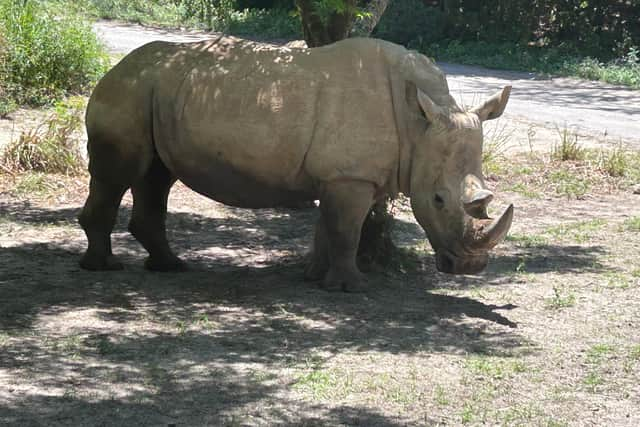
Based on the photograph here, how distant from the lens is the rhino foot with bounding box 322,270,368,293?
8.45 metres

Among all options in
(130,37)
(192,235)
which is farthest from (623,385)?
(130,37)

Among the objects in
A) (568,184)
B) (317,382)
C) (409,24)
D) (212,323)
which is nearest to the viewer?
(317,382)

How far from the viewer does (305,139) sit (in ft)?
27.1

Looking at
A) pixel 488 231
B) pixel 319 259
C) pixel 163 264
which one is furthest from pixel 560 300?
pixel 163 264

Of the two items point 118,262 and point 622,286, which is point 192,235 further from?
point 622,286

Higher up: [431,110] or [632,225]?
[431,110]

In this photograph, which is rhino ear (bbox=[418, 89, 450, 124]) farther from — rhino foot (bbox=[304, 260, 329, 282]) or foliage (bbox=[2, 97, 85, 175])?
foliage (bbox=[2, 97, 85, 175])

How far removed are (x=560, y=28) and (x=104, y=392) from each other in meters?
23.8

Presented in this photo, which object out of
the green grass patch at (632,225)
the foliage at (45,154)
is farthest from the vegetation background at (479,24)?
the green grass patch at (632,225)

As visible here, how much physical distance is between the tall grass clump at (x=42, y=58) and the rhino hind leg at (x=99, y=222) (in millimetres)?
7033

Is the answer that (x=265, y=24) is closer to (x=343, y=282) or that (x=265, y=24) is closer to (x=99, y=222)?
(x=99, y=222)

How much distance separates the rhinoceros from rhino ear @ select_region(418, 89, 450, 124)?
16 millimetres

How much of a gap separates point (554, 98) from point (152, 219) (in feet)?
43.0

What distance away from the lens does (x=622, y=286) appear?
876cm
